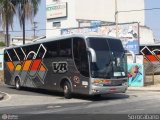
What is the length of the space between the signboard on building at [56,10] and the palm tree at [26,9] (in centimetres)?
2053

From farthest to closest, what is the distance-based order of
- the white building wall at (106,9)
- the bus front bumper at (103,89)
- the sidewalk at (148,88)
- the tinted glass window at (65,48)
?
1. the white building wall at (106,9)
2. the sidewalk at (148,88)
3. the tinted glass window at (65,48)
4. the bus front bumper at (103,89)

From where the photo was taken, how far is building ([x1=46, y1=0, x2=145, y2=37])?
207 feet

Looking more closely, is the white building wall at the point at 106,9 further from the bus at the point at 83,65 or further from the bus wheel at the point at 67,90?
the bus wheel at the point at 67,90

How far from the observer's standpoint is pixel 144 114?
49.6ft

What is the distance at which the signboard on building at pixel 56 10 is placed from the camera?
64.1 metres

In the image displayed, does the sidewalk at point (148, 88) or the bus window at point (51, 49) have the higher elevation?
the bus window at point (51, 49)

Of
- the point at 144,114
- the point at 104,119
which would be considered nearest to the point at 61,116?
the point at 104,119

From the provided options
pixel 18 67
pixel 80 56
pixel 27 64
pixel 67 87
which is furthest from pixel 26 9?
pixel 80 56

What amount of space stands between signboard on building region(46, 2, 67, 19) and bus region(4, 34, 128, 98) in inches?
1521

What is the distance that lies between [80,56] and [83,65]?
0.49 metres

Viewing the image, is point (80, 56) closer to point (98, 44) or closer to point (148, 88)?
point (98, 44)

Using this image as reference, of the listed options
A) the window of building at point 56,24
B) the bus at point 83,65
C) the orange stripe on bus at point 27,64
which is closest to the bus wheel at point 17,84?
the orange stripe on bus at point 27,64

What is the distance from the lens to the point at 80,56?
21.5 metres

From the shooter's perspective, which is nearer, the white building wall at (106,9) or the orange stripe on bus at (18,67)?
the orange stripe on bus at (18,67)
